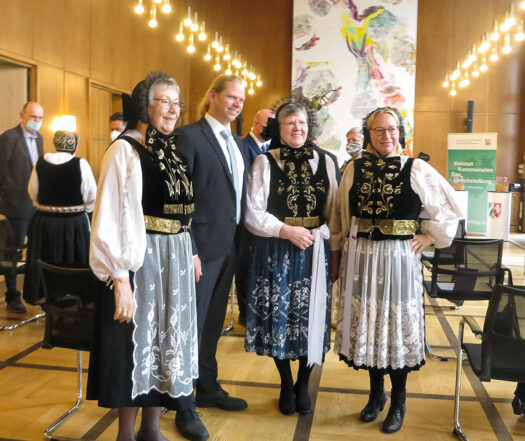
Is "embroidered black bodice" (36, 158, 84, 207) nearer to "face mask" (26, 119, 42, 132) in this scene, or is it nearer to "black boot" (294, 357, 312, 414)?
"face mask" (26, 119, 42, 132)

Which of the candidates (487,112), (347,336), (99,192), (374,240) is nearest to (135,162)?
(99,192)

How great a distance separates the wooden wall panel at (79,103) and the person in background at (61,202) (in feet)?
15.8

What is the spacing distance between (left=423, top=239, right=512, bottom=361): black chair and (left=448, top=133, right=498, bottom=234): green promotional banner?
713 centimetres

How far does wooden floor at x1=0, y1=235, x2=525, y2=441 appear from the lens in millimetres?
2666

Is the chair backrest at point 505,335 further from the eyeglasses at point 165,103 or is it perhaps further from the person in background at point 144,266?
the eyeglasses at point 165,103

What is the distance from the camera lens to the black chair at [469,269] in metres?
3.68

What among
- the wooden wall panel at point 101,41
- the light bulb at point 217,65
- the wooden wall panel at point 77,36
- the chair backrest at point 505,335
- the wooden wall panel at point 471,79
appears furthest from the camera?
the wooden wall panel at point 471,79

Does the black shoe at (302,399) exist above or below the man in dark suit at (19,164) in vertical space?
below

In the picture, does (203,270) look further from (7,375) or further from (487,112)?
(487,112)

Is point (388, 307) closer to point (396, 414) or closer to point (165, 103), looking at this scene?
point (396, 414)

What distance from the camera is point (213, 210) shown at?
2.71 meters

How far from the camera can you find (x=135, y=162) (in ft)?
6.75

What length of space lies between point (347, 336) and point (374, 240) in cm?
49

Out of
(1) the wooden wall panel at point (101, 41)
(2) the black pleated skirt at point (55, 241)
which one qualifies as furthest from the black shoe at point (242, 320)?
(1) the wooden wall panel at point (101, 41)
